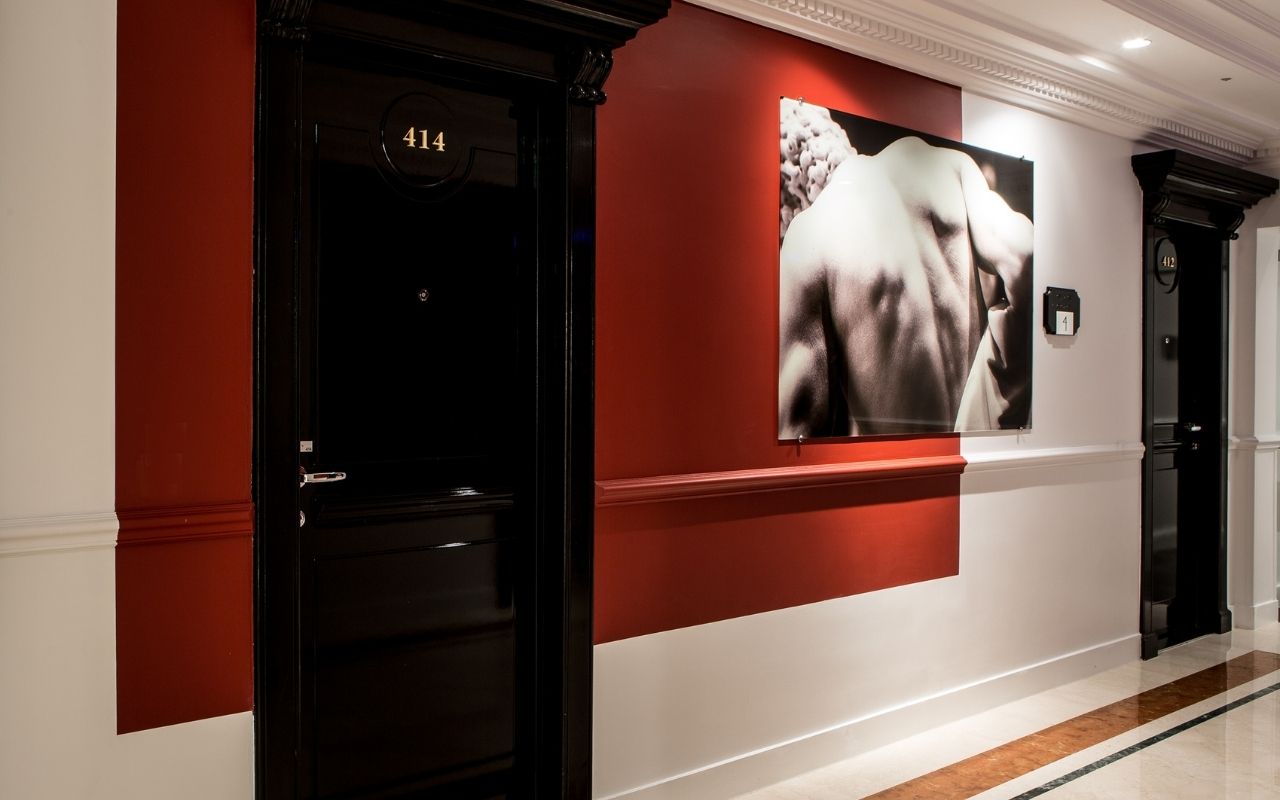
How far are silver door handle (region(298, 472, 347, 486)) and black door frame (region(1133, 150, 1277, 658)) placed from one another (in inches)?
173

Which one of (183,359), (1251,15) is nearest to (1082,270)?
(1251,15)

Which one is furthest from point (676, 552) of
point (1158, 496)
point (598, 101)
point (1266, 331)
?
point (1266, 331)

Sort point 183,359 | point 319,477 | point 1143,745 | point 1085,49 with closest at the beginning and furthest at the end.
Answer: point 183,359
point 319,477
point 1143,745
point 1085,49

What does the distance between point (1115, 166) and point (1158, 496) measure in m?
1.88

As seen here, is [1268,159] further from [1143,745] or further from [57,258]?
[57,258]

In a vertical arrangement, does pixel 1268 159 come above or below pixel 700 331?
above

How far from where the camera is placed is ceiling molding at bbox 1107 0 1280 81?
375 centimetres

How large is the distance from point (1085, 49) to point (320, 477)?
3712mm

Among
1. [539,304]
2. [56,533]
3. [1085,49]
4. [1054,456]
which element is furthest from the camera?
[1054,456]

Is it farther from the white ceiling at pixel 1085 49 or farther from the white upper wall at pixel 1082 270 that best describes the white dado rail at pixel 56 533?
the white upper wall at pixel 1082 270

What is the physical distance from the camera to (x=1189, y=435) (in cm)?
557

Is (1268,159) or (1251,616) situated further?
(1251,616)

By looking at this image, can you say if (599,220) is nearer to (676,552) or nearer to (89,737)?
(676,552)

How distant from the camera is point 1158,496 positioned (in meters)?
5.38
